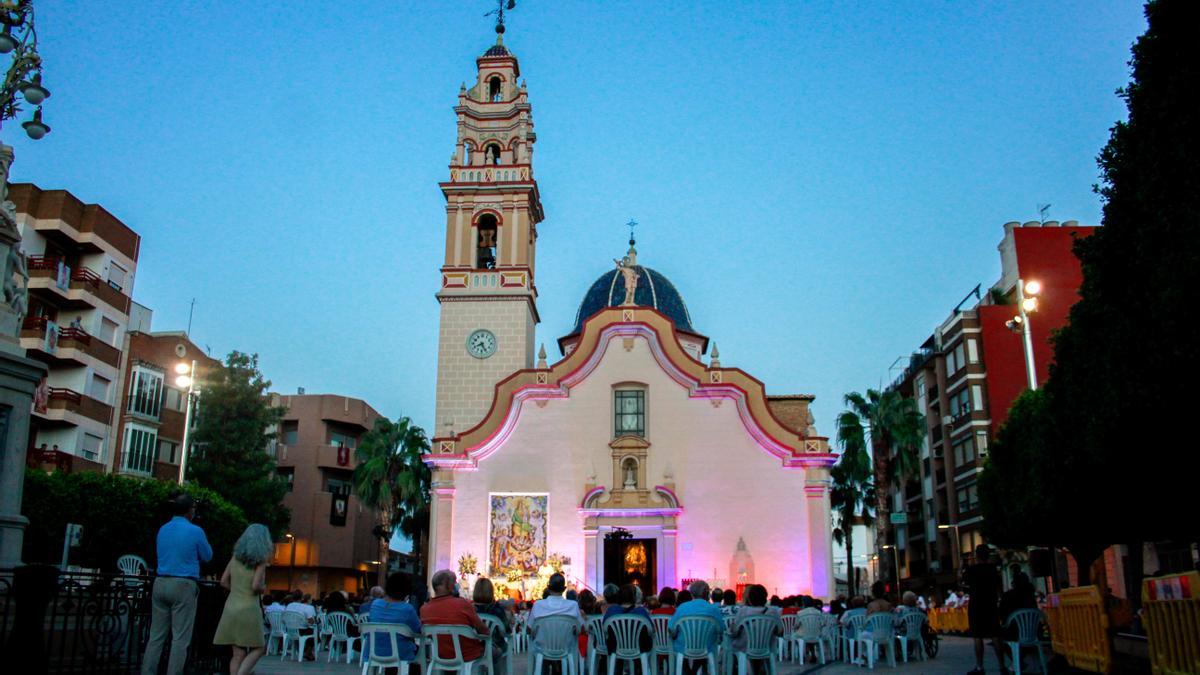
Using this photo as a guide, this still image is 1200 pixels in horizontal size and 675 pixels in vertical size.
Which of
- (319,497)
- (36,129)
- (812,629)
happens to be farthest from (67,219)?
(812,629)

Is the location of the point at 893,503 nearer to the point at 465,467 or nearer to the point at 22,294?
the point at 465,467

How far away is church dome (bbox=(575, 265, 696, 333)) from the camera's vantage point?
41.8 meters

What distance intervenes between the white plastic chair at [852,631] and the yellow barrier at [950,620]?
14.0 metres

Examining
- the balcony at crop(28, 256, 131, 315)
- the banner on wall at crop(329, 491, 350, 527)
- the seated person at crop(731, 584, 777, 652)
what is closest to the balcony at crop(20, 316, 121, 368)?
the balcony at crop(28, 256, 131, 315)

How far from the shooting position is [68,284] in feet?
116

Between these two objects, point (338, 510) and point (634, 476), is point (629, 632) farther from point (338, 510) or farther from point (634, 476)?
point (338, 510)

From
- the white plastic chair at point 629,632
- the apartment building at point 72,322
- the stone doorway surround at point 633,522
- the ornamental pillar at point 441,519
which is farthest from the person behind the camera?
the apartment building at point 72,322

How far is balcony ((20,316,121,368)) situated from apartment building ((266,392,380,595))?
14.5m

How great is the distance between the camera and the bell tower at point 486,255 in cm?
3662

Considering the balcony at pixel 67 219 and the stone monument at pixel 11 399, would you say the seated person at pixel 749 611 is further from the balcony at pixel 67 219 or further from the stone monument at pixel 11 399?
the balcony at pixel 67 219

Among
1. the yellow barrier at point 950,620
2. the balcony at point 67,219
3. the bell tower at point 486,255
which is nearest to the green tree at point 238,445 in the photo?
the balcony at point 67,219

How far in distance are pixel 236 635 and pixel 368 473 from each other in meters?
29.6

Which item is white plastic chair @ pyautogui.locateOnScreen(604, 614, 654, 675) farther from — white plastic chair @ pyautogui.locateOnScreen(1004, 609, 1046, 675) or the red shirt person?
white plastic chair @ pyautogui.locateOnScreen(1004, 609, 1046, 675)

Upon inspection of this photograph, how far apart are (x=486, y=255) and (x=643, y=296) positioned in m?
7.36
